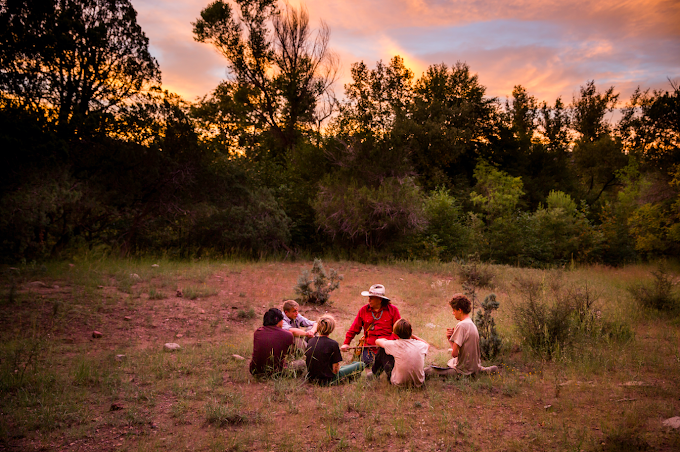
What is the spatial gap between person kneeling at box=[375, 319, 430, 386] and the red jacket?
0.88 metres

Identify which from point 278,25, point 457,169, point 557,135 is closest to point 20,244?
point 278,25

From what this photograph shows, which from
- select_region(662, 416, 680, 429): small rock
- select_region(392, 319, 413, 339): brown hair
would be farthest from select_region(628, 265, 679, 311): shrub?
select_region(392, 319, 413, 339): brown hair

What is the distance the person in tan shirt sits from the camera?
19.0ft

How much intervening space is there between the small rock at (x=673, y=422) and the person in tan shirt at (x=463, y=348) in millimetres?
2067

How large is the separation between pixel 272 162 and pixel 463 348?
19.6 meters

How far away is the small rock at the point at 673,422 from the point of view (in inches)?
164

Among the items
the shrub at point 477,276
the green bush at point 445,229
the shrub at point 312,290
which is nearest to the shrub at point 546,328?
the shrub at point 312,290

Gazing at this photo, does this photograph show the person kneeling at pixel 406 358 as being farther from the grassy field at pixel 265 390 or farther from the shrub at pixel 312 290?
the shrub at pixel 312 290

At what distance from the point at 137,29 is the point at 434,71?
2436cm

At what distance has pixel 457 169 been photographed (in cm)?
3450

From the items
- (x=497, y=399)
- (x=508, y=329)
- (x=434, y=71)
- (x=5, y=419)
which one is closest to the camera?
(x=5, y=419)

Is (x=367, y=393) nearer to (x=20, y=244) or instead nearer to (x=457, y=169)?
(x=20, y=244)

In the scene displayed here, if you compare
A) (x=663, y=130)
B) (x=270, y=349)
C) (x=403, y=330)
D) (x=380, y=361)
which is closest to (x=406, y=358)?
(x=403, y=330)

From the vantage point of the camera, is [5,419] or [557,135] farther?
[557,135]
